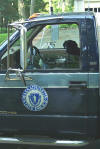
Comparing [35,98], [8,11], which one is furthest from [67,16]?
[8,11]

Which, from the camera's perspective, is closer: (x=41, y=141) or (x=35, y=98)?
(x=35, y=98)

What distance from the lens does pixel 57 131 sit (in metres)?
4.02

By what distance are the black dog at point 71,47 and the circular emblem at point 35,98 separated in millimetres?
620

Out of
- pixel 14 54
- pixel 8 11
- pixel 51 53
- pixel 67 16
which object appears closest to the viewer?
pixel 67 16

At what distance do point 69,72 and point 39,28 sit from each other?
2.19 ft

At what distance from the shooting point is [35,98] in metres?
3.90

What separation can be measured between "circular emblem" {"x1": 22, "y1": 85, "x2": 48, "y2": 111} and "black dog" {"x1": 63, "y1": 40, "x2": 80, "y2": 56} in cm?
62

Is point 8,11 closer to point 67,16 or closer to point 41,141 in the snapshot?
point 67,16

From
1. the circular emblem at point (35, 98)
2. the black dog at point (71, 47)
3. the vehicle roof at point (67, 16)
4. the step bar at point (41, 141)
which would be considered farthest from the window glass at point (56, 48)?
the step bar at point (41, 141)

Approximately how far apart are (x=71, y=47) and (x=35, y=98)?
815 mm

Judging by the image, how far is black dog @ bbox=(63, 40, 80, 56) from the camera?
4.02m

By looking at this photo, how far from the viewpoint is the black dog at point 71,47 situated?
158 inches

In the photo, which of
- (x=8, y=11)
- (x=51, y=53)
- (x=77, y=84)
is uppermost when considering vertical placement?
(x=51, y=53)

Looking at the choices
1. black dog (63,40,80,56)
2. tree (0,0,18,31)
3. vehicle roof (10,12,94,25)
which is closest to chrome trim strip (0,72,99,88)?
black dog (63,40,80,56)
